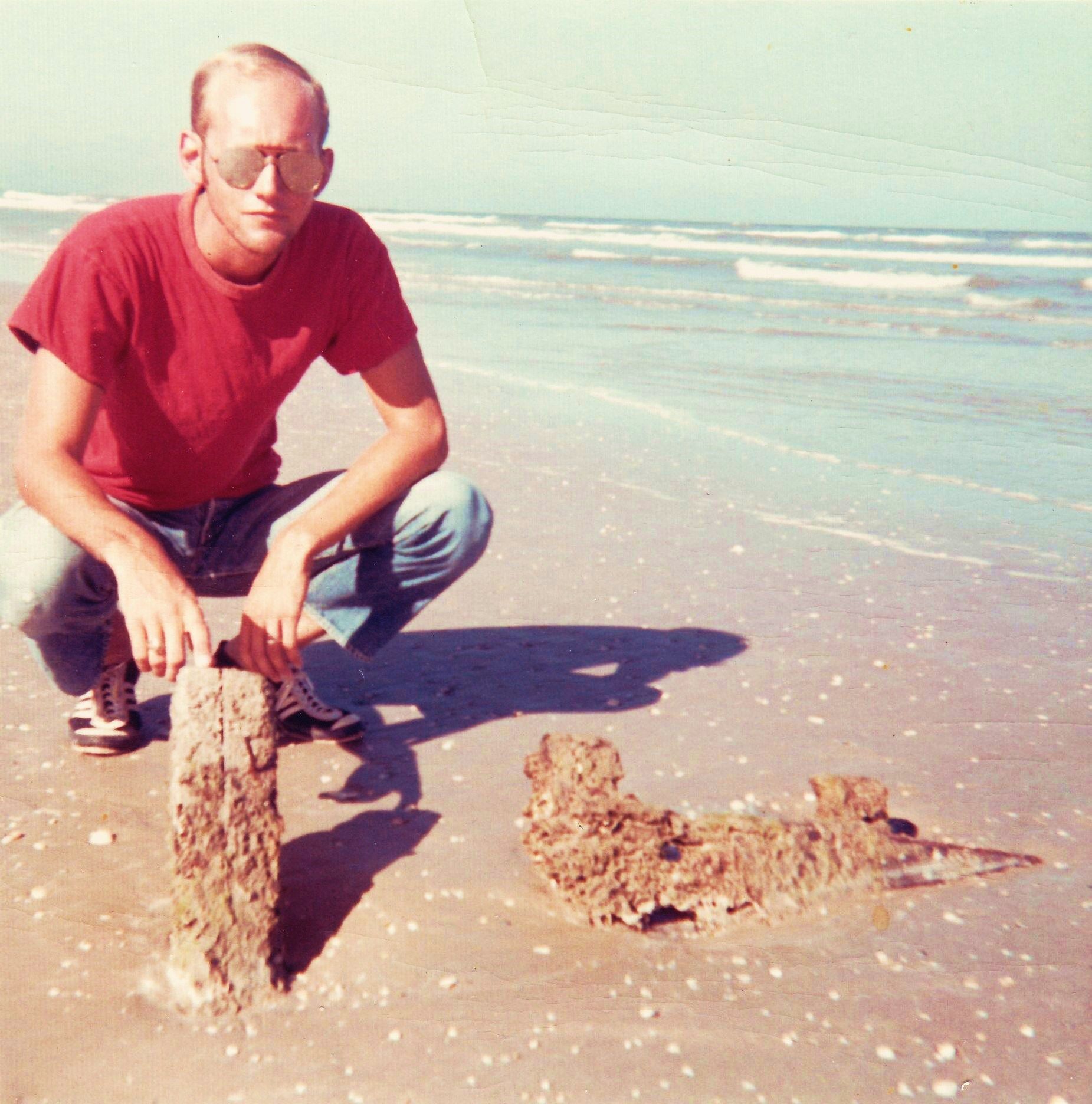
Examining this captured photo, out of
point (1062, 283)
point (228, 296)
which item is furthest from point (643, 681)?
point (1062, 283)

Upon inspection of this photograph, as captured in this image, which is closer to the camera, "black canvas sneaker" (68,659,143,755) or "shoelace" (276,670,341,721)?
"black canvas sneaker" (68,659,143,755)

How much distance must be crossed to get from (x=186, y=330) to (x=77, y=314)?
280 mm

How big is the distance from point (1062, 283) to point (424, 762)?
21.3m

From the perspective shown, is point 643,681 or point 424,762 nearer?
point 424,762

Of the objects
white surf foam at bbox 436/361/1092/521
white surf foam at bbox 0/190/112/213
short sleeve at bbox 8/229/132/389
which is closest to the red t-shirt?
short sleeve at bbox 8/229/132/389

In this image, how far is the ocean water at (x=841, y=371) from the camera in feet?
18.1

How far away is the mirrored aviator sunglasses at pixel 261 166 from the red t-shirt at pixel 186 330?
0.23 metres

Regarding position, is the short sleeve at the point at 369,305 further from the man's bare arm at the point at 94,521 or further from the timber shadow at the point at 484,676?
the timber shadow at the point at 484,676

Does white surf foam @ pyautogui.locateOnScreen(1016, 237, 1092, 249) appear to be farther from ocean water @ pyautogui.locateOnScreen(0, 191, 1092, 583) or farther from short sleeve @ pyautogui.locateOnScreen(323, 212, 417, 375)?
short sleeve @ pyautogui.locateOnScreen(323, 212, 417, 375)

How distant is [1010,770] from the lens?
10.4ft

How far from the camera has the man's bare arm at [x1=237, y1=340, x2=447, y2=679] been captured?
2443 mm

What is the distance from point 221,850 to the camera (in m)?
2.12

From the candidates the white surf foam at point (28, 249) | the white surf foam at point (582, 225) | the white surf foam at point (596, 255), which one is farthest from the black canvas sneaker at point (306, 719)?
the white surf foam at point (582, 225)

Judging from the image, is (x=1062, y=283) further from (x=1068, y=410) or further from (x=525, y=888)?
(x=525, y=888)
